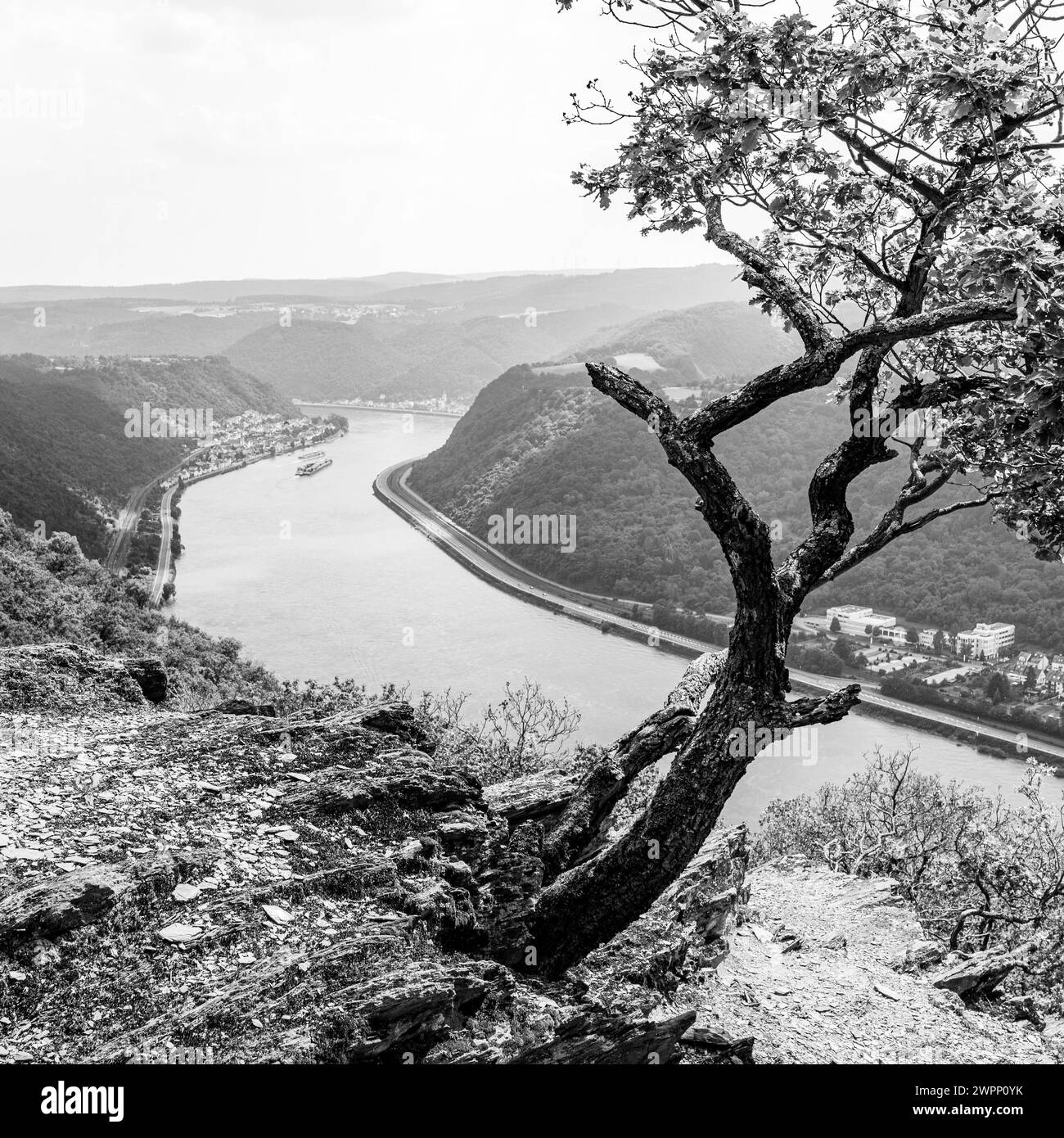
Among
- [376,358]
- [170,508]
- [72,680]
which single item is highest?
[376,358]

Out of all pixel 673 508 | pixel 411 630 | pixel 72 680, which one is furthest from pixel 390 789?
pixel 673 508

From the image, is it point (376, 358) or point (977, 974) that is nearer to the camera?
point (977, 974)

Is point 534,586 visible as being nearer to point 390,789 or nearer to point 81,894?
point 390,789

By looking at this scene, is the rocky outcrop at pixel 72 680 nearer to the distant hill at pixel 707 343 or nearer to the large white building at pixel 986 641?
the large white building at pixel 986 641

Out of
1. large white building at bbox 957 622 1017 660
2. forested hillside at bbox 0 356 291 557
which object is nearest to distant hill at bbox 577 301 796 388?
forested hillside at bbox 0 356 291 557

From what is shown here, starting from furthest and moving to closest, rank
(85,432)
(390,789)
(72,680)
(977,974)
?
1. (85,432)
2. (977,974)
3. (72,680)
4. (390,789)

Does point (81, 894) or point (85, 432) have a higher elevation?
point (85, 432)

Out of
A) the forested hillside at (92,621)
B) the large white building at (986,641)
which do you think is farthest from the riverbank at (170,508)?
the large white building at (986,641)

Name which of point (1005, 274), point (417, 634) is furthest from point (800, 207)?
point (417, 634)
